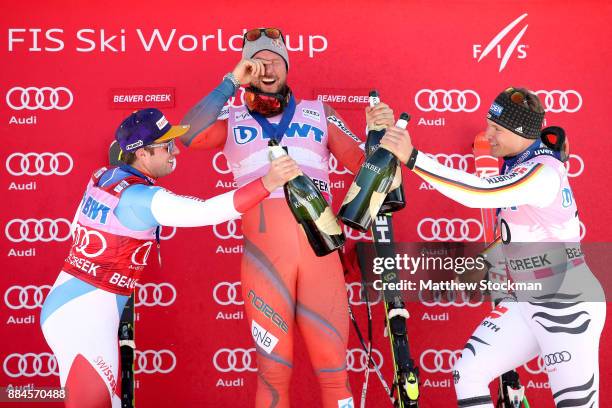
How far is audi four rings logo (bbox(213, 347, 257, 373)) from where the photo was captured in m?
4.25

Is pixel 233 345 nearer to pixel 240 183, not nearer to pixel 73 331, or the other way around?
pixel 240 183

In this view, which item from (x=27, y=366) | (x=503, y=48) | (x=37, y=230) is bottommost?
(x=27, y=366)

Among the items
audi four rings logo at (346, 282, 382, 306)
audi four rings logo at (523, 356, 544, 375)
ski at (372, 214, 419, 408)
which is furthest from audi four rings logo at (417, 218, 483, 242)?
audi four rings logo at (523, 356, 544, 375)

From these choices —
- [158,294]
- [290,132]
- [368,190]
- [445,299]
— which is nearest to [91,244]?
[290,132]

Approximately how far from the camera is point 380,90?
4.41 meters

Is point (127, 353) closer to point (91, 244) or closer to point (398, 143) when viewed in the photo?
point (91, 244)

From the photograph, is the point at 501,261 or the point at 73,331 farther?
the point at 501,261

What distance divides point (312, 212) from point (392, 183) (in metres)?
0.31

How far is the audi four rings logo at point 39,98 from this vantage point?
14.1 feet

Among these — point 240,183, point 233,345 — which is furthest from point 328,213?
point 233,345

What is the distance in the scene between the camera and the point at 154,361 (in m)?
4.22

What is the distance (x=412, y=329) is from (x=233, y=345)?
3.41 ft

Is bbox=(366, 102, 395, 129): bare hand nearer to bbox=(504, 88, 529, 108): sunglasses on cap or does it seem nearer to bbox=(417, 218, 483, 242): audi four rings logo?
bbox=(504, 88, 529, 108): sunglasses on cap

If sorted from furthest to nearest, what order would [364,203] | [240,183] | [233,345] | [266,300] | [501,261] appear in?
1. [233,345]
2. [501,261]
3. [240,183]
4. [266,300]
5. [364,203]
